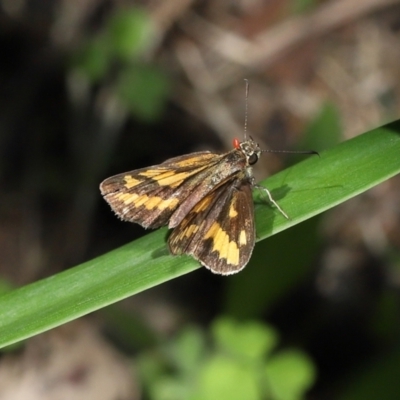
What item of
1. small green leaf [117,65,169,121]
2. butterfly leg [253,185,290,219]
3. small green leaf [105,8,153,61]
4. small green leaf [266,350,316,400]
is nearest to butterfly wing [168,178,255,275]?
butterfly leg [253,185,290,219]

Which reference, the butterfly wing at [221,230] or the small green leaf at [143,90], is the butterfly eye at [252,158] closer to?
the butterfly wing at [221,230]

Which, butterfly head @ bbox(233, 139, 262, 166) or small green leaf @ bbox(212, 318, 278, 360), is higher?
butterfly head @ bbox(233, 139, 262, 166)

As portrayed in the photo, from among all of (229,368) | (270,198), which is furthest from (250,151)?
(229,368)

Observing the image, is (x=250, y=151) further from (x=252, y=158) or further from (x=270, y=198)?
(x=270, y=198)

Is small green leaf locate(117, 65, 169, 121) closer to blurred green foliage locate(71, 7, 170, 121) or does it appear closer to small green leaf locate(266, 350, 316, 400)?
blurred green foliage locate(71, 7, 170, 121)

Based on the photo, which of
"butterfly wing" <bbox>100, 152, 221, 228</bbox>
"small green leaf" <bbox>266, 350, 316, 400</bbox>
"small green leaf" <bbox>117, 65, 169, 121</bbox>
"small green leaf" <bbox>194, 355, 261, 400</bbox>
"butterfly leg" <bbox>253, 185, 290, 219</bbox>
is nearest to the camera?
"butterfly leg" <bbox>253, 185, 290, 219</bbox>
